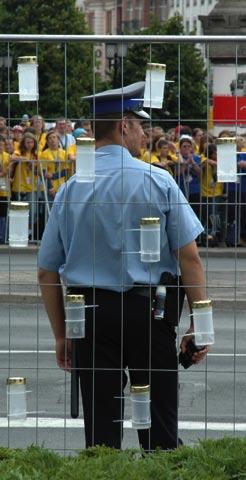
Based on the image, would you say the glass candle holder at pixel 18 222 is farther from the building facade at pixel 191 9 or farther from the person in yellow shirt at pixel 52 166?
the building facade at pixel 191 9

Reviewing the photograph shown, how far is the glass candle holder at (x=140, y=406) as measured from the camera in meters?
5.89

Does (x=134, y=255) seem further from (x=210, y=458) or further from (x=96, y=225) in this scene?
(x=210, y=458)

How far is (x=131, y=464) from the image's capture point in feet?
15.4

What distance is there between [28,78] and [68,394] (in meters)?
4.98

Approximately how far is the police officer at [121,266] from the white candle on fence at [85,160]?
0.06 metres

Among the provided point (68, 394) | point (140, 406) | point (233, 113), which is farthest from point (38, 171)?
point (140, 406)

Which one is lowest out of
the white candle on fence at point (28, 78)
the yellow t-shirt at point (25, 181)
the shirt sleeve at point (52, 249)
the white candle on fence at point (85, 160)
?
the yellow t-shirt at point (25, 181)

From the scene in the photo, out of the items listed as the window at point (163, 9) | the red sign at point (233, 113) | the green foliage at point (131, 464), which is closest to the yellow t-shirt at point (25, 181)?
the red sign at point (233, 113)

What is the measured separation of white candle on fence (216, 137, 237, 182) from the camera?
590 centimetres

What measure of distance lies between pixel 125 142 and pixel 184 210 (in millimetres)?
373

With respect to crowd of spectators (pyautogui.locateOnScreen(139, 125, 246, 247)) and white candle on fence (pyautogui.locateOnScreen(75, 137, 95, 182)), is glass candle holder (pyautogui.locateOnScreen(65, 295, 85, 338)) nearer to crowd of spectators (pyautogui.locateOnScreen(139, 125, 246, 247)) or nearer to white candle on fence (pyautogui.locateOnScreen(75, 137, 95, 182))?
white candle on fence (pyautogui.locateOnScreen(75, 137, 95, 182))

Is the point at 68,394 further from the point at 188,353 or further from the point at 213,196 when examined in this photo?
the point at 188,353

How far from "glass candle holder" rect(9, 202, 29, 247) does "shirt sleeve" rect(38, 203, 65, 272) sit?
122 millimetres

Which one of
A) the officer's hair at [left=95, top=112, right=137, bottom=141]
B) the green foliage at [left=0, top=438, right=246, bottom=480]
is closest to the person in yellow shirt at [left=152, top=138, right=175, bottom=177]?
the officer's hair at [left=95, top=112, right=137, bottom=141]
